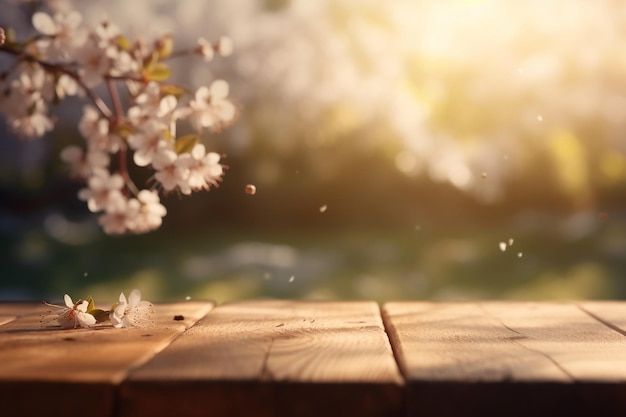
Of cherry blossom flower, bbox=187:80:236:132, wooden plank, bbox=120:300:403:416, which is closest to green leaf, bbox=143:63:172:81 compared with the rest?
cherry blossom flower, bbox=187:80:236:132

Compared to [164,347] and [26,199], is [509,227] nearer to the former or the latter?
[26,199]

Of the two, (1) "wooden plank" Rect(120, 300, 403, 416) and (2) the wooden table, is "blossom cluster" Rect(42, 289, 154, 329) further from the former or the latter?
(1) "wooden plank" Rect(120, 300, 403, 416)

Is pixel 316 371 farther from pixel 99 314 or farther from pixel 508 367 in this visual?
pixel 99 314

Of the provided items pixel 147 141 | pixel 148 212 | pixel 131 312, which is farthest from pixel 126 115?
pixel 131 312

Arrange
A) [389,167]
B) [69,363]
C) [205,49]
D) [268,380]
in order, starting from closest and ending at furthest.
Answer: [268,380] < [69,363] < [205,49] < [389,167]

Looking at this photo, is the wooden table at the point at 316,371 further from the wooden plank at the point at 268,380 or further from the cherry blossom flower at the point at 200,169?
the cherry blossom flower at the point at 200,169
